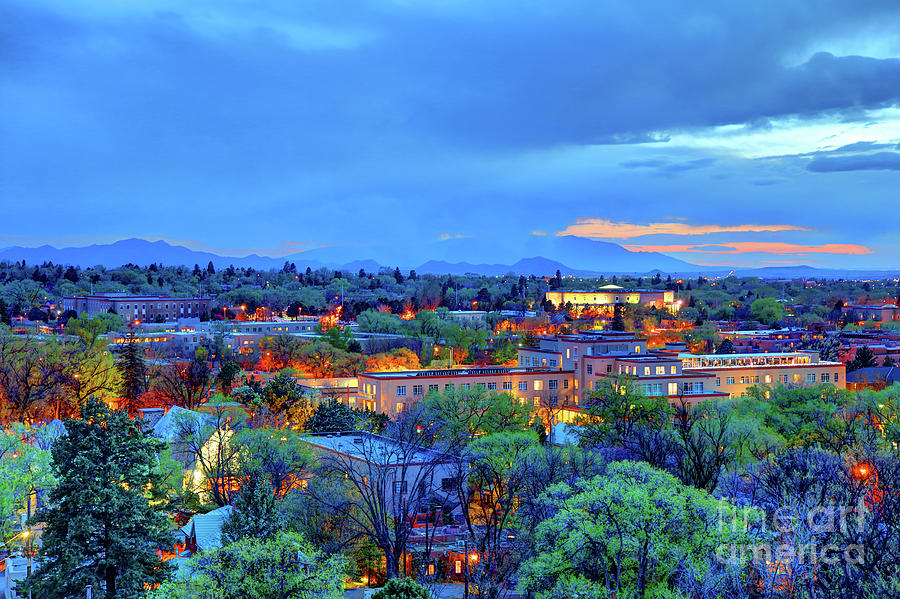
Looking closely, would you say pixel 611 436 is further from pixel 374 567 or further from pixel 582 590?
pixel 582 590

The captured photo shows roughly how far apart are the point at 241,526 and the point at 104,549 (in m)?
3.56

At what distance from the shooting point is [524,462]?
1410 inches

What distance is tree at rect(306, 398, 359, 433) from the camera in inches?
1975

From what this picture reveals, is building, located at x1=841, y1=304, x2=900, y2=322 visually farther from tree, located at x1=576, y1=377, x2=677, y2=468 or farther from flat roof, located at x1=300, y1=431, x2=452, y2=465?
flat roof, located at x1=300, y1=431, x2=452, y2=465

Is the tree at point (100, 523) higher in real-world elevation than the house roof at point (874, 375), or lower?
higher

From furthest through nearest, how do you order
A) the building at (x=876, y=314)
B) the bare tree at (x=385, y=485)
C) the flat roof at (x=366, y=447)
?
the building at (x=876, y=314)
the flat roof at (x=366, y=447)
the bare tree at (x=385, y=485)

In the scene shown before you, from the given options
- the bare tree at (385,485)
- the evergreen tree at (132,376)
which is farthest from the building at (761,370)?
the evergreen tree at (132,376)

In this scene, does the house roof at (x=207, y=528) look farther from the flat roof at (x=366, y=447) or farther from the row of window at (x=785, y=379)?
the row of window at (x=785, y=379)

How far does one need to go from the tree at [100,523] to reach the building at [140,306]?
5142 inches

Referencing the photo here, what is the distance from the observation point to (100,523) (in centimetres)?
2425

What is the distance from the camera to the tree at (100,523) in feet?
77.8

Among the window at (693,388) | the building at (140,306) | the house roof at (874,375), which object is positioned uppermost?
the building at (140,306)

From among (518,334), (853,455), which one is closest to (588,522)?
(853,455)

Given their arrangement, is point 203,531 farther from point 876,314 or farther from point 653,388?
point 876,314
